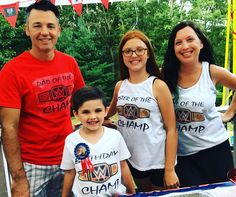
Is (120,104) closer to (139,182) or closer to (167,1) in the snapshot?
(139,182)

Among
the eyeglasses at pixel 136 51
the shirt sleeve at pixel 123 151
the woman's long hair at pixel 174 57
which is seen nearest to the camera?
the shirt sleeve at pixel 123 151

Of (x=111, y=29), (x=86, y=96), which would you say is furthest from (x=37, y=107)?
(x=111, y=29)

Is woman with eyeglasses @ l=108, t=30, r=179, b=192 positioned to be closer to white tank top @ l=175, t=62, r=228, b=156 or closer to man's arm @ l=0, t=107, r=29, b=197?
white tank top @ l=175, t=62, r=228, b=156

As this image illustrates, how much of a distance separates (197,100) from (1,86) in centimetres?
99

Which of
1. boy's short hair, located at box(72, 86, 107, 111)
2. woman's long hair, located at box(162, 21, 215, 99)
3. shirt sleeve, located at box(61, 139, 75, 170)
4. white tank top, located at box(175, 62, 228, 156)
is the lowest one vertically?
shirt sleeve, located at box(61, 139, 75, 170)

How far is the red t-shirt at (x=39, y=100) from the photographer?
164 centimetres

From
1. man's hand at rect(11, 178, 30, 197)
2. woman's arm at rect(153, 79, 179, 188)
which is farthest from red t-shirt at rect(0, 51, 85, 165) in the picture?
woman's arm at rect(153, 79, 179, 188)

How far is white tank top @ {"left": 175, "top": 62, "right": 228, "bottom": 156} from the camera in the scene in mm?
1815

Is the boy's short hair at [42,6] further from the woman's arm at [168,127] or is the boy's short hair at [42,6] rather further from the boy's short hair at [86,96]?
the woman's arm at [168,127]

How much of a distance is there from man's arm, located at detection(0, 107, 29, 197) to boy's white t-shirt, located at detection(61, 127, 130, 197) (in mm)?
243

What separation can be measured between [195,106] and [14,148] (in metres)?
0.94

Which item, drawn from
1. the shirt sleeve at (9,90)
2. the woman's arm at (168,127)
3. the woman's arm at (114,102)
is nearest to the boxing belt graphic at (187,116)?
the woman's arm at (168,127)

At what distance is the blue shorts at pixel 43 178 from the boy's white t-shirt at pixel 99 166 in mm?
213

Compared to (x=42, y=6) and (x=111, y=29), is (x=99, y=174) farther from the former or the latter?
(x=111, y=29)
